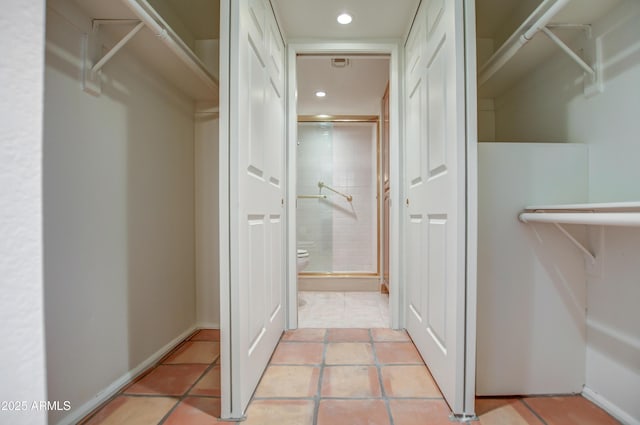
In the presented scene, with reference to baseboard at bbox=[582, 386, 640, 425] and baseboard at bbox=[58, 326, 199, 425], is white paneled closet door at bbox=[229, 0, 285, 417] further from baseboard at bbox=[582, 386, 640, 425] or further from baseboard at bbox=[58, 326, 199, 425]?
baseboard at bbox=[582, 386, 640, 425]

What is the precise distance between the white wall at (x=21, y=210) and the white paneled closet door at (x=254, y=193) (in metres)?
0.88

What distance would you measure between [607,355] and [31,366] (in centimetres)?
170

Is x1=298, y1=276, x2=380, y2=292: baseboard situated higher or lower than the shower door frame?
lower

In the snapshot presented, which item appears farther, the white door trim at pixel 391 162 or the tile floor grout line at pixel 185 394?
the white door trim at pixel 391 162

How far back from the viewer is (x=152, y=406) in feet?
4.02

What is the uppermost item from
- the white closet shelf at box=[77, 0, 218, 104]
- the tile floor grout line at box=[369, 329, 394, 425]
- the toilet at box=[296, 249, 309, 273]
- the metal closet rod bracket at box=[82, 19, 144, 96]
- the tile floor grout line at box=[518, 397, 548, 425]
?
the white closet shelf at box=[77, 0, 218, 104]

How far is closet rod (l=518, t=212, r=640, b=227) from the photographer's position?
0.78 meters

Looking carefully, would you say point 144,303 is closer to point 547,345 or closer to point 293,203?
point 293,203

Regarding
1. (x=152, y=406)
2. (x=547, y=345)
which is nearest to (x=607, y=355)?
(x=547, y=345)

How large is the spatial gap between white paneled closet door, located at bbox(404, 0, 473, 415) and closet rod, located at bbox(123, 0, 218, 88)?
3.80 feet

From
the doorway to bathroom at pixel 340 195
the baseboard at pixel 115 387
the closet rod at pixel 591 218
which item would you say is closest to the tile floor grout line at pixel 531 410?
the closet rod at pixel 591 218

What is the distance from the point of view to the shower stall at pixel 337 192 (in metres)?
3.64

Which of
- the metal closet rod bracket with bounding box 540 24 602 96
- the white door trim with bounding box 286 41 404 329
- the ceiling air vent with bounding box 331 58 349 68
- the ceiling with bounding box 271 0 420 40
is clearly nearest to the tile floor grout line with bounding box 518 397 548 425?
the white door trim with bounding box 286 41 404 329

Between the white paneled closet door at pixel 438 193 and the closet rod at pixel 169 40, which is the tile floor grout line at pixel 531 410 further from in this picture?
the closet rod at pixel 169 40
